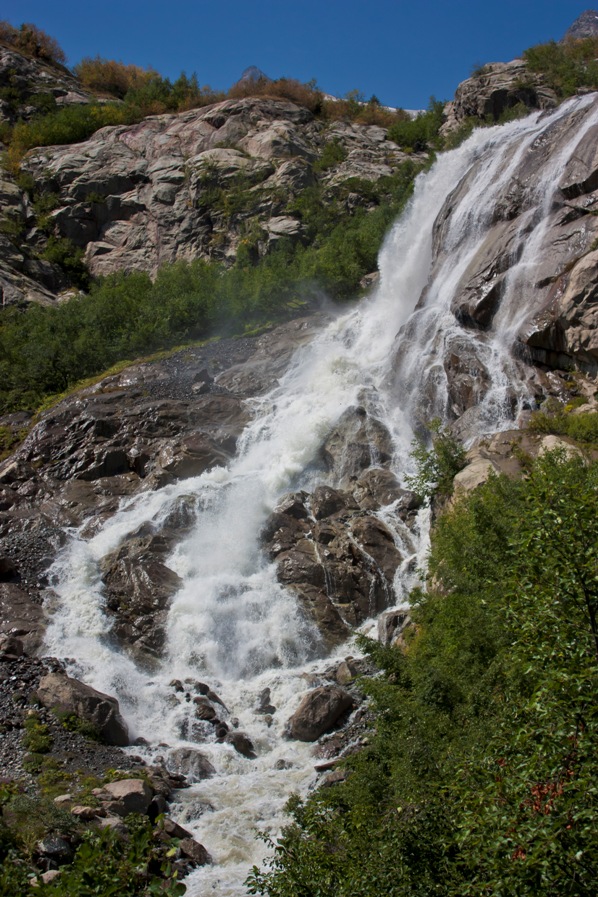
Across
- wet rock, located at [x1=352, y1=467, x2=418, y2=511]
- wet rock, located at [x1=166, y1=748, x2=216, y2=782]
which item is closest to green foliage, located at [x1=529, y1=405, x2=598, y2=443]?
wet rock, located at [x1=352, y1=467, x2=418, y2=511]

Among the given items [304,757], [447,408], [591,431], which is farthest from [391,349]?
[304,757]

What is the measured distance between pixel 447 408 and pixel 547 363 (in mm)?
4083

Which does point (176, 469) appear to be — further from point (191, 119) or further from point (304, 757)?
point (191, 119)

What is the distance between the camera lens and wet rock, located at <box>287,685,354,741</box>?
60.6ft

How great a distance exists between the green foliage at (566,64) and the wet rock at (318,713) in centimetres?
5089

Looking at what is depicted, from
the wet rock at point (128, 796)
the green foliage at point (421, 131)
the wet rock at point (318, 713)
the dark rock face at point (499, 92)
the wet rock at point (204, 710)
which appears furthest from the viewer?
the green foliage at point (421, 131)

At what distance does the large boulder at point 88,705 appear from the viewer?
731 inches

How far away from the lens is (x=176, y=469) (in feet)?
99.2

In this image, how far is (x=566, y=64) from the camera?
182ft

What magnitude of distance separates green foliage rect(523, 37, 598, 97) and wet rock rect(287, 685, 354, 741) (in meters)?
50.9

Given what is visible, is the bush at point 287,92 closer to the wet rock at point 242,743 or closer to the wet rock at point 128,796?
the wet rock at point 242,743

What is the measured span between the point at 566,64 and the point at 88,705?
57.6m

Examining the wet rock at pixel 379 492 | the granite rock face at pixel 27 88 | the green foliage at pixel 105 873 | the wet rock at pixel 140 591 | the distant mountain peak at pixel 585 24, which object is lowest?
the wet rock at pixel 140 591

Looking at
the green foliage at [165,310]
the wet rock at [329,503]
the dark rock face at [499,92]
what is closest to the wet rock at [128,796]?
the wet rock at [329,503]
